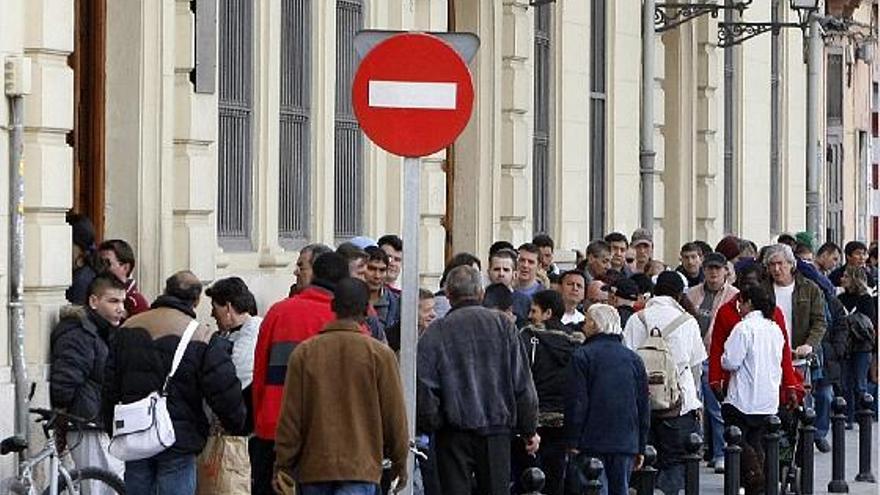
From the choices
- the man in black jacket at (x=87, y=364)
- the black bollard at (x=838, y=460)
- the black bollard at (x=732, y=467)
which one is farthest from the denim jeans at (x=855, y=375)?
the man in black jacket at (x=87, y=364)

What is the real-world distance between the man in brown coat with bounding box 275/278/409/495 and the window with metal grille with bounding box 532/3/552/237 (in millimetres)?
14865

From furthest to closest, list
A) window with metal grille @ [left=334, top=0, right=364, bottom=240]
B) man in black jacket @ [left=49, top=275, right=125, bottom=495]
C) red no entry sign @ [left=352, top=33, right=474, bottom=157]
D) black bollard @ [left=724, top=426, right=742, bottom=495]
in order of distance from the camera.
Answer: window with metal grille @ [left=334, top=0, right=364, bottom=240], black bollard @ [left=724, top=426, right=742, bottom=495], man in black jacket @ [left=49, top=275, right=125, bottom=495], red no entry sign @ [left=352, top=33, right=474, bottom=157]

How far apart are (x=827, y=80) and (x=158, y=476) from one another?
36.1 m

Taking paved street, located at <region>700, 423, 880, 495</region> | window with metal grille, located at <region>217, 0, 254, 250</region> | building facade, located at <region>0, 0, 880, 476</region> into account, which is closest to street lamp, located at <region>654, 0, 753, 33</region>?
building facade, located at <region>0, 0, 880, 476</region>

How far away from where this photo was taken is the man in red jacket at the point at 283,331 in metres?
14.9

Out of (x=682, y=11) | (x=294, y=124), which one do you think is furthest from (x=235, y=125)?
(x=682, y=11)

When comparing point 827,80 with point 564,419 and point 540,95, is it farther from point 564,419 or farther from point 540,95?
point 564,419

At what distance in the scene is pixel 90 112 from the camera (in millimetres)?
19422

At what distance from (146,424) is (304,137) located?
840 cm

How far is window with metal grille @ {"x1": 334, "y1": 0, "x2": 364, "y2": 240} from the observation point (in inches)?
920

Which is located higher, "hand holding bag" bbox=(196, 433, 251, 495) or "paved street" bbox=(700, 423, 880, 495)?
"hand holding bag" bbox=(196, 433, 251, 495)

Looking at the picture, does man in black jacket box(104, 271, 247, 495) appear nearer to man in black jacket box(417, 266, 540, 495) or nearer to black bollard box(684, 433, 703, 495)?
man in black jacket box(417, 266, 540, 495)

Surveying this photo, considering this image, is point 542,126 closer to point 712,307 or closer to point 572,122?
point 572,122

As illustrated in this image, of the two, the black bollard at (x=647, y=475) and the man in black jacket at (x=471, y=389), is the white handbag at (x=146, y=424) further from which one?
the black bollard at (x=647, y=475)
